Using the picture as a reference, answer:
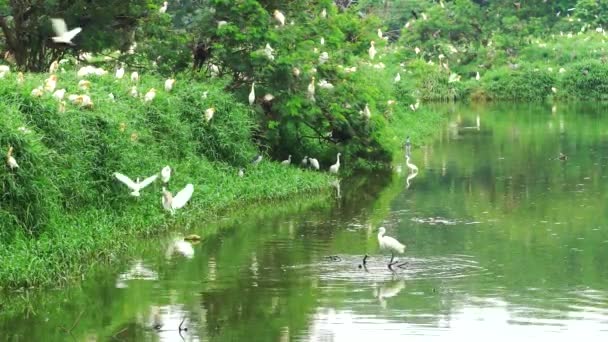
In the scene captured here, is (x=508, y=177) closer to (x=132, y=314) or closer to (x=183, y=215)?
(x=183, y=215)

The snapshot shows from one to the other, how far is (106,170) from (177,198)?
3.06ft

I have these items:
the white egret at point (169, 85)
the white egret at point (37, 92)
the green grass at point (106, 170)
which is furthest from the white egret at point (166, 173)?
the white egret at point (169, 85)

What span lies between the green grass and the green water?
0.32 metres

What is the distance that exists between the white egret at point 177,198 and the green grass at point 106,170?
0.15m

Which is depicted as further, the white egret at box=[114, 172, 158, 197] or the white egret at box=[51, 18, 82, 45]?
the white egret at box=[51, 18, 82, 45]

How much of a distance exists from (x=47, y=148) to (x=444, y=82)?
103ft

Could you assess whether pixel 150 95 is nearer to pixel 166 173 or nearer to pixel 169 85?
pixel 169 85

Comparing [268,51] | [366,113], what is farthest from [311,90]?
[366,113]

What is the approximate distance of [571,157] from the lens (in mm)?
23344

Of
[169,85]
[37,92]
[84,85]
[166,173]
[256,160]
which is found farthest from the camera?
[256,160]

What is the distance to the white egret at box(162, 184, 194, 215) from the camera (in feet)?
47.4

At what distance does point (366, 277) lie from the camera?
1207 centimetres

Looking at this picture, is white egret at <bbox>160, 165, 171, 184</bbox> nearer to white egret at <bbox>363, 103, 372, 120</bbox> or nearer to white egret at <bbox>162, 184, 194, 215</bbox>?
white egret at <bbox>162, 184, 194, 215</bbox>

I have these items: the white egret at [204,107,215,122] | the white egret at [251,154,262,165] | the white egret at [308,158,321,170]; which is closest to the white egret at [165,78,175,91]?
the white egret at [204,107,215,122]
